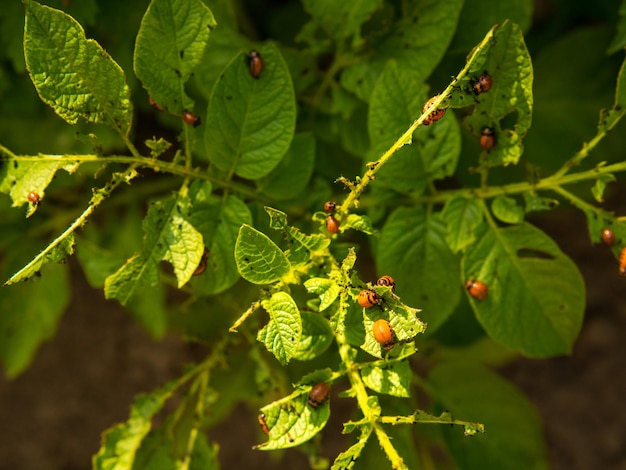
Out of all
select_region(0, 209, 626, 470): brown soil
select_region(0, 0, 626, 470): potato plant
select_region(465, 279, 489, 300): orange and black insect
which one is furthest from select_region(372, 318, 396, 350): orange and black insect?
select_region(0, 209, 626, 470): brown soil

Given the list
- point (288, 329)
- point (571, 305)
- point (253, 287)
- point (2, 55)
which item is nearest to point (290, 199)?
point (253, 287)

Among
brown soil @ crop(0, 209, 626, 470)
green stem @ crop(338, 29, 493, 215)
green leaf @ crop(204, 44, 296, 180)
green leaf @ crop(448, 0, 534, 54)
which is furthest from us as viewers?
brown soil @ crop(0, 209, 626, 470)

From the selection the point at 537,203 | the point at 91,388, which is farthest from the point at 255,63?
the point at 91,388

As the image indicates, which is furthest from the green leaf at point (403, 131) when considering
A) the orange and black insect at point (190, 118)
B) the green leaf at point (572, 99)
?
the green leaf at point (572, 99)

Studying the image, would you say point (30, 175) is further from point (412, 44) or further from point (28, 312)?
point (28, 312)

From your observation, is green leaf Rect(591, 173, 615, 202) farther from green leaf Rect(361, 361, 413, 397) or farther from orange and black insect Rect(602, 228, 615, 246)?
green leaf Rect(361, 361, 413, 397)

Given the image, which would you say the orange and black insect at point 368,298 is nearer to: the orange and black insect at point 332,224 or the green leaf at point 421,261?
the orange and black insect at point 332,224

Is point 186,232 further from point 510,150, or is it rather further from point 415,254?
point 510,150
